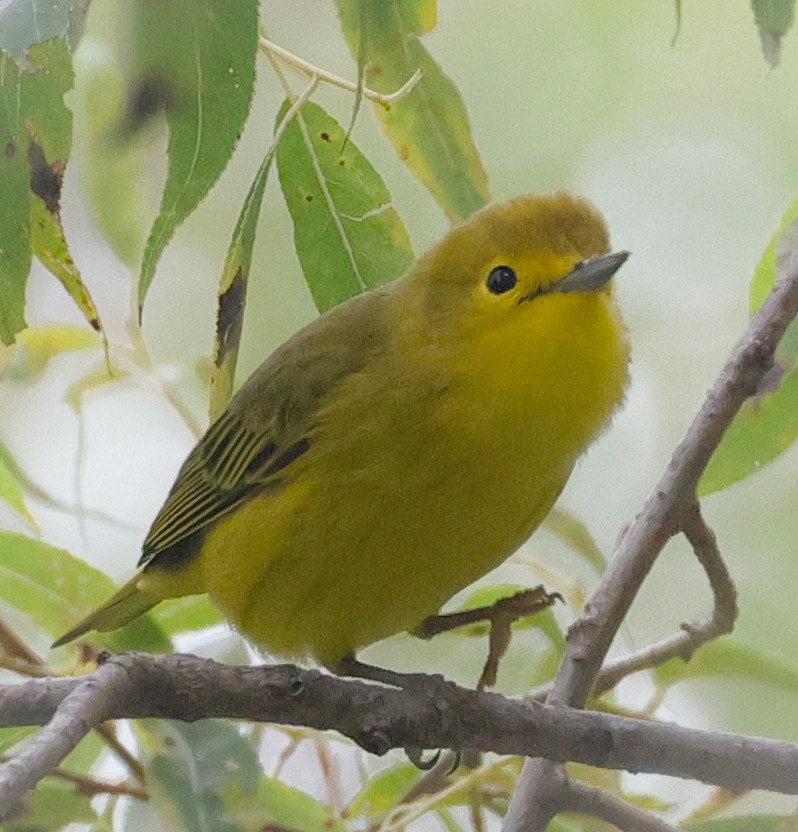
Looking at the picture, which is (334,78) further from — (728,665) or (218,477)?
(728,665)

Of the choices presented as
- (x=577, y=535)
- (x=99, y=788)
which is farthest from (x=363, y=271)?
(x=99, y=788)

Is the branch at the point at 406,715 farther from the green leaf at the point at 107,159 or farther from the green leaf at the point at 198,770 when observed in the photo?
the green leaf at the point at 107,159

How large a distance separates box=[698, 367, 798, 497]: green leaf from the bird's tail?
24.4 inches

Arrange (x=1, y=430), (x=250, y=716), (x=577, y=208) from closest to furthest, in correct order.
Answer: (x=250, y=716) < (x=577, y=208) < (x=1, y=430)

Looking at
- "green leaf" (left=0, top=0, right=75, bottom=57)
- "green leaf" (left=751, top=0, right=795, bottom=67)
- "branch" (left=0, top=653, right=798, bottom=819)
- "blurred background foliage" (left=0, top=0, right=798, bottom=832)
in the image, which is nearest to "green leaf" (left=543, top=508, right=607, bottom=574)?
"blurred background foliage" (left=0, top=0, right=798, bottom=832)

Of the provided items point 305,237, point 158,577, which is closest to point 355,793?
point 158,577

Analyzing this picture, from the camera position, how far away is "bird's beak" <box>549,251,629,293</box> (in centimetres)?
104

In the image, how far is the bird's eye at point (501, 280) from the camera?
1.10 m

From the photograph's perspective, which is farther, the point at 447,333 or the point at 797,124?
the point at 797,124

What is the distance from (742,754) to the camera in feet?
3.23

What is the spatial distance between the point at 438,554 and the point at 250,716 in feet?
0.81

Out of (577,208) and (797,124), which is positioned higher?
(797,124)

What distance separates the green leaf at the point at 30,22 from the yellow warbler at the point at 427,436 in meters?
0.46

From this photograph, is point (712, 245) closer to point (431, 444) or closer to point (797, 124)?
point (797, 124)
